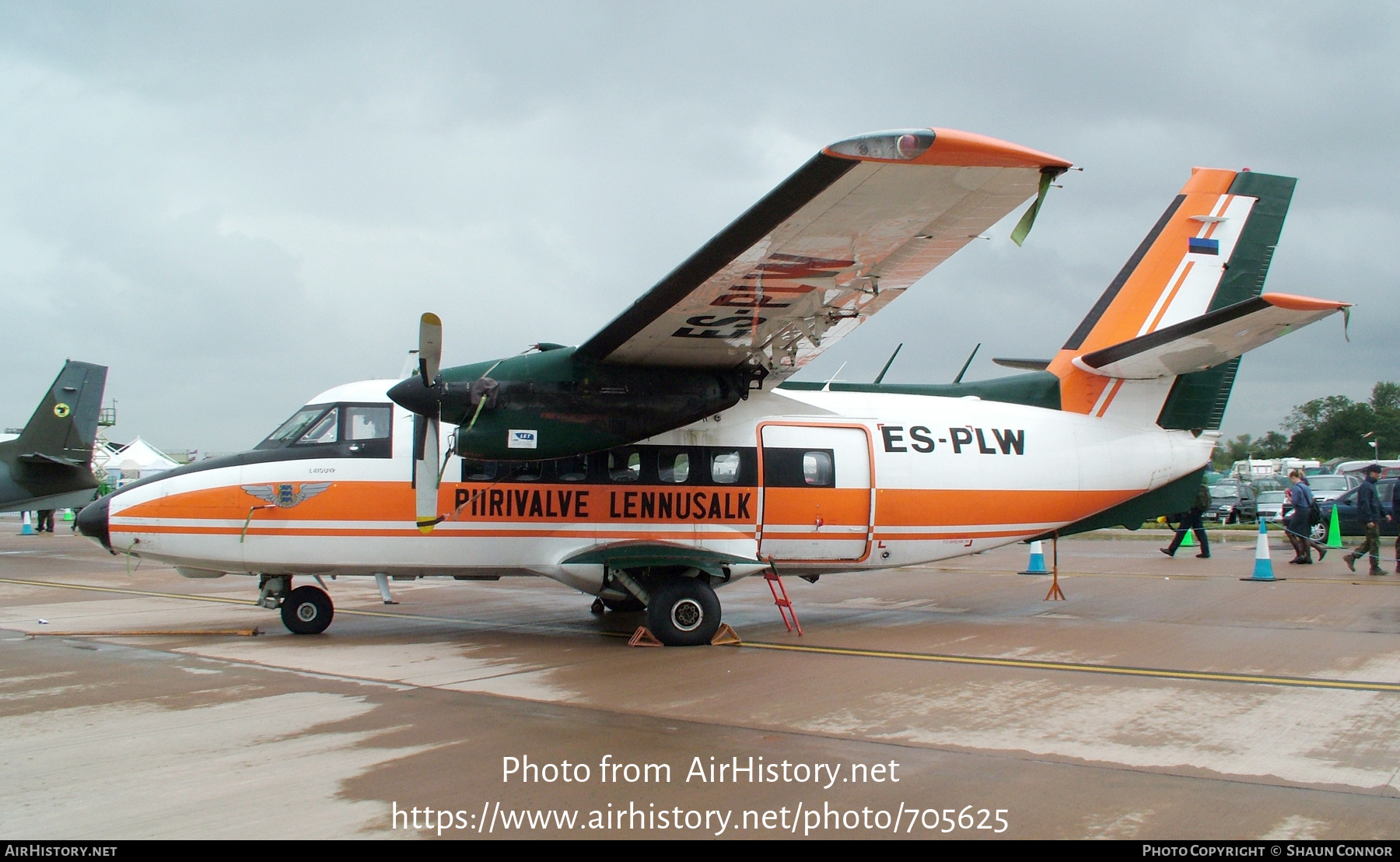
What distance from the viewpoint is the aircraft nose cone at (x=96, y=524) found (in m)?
9.57

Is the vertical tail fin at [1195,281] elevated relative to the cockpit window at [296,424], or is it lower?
elevated

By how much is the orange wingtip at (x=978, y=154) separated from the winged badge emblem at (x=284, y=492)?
22.6ft

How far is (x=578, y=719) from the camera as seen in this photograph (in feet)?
20.1

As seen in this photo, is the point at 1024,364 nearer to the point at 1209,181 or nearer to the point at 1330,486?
the point at 1209,181

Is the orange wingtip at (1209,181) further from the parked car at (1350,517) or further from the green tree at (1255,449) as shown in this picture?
the green tree at (1255,449)

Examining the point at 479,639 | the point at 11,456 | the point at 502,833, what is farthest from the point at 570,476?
the point at 11,456

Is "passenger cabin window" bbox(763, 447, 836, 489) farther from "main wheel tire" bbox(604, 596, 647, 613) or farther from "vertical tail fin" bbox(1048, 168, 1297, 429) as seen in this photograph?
"vertical tail fin" bbox(1048, 168, 1297, 429)

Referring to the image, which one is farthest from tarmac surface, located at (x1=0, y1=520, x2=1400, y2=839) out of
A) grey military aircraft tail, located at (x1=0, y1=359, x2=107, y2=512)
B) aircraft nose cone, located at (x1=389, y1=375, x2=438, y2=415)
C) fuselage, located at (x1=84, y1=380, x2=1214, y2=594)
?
grey military aircraft tail, located at (x1=0, y1=359, x2=107, y2=512)

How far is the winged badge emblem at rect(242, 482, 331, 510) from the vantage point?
31.3ft

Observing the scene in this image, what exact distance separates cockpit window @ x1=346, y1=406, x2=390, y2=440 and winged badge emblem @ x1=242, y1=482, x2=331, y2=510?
2.12ft

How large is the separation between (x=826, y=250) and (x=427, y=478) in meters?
4.33

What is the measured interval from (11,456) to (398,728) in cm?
2310

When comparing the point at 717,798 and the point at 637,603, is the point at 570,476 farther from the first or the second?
the point at 717,798

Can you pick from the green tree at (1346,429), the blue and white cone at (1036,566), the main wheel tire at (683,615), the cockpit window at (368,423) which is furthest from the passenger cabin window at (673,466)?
the green tree at (1346,429)
